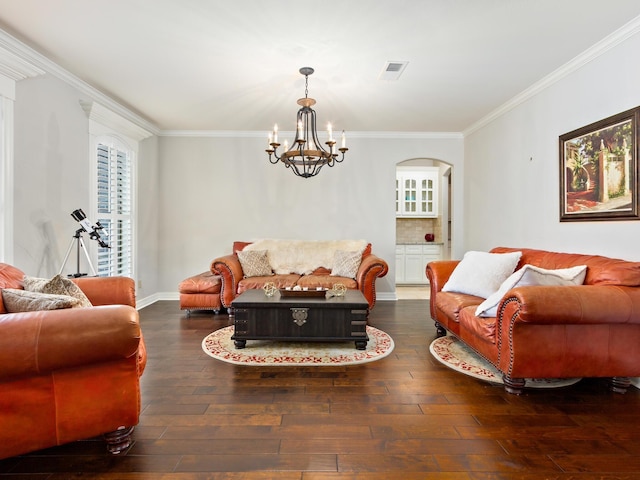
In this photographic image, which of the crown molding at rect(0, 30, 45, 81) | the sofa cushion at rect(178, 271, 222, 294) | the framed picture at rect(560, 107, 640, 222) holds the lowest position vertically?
the sofa cushion at rect(178, 271, 222, 294)

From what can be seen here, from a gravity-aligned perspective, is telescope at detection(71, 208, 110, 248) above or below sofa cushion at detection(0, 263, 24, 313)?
above

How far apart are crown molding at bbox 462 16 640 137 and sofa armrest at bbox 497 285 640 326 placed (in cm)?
199

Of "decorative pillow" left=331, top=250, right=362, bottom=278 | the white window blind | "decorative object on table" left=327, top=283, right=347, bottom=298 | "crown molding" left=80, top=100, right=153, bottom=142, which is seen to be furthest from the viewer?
"decorative pillow" left=331, top=250, right=362, bottom=278

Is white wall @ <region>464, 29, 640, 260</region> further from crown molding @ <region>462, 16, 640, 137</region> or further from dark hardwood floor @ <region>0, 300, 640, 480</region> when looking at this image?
dark hardwood floor @ <region>0, 300, 640, 480</region>

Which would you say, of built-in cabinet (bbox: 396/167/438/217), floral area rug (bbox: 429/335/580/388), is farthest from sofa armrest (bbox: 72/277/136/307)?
built-in cabinet (bbox: 396/167/438/217)

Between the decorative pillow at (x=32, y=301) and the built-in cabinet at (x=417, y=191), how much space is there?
6.64 meters

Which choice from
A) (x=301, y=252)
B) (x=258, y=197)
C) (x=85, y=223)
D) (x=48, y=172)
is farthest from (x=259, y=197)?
(x=48, y=172)

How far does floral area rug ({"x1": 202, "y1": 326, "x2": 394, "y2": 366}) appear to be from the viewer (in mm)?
3115

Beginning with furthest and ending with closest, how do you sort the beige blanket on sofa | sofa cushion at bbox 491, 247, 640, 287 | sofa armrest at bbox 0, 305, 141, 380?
the beige blanket on sofa < sofa cushion at bbox 491, 247, 640, 287 < sofa armrest at bbox 0, 305, 141, 380

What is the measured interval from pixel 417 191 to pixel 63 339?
7.10m

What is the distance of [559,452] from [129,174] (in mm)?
5419

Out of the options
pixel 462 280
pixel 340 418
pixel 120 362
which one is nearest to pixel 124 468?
pixel 120 362

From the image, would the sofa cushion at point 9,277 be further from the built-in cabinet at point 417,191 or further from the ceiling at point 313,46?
the built-in cabinet at point 417,191

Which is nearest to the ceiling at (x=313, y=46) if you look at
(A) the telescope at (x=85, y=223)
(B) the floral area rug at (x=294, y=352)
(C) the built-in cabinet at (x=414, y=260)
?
(A) the telescope at (x=85, y=223)
